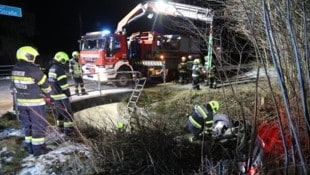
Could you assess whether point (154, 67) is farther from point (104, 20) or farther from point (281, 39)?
point (104, 20)

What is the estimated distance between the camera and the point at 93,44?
14.9 metres

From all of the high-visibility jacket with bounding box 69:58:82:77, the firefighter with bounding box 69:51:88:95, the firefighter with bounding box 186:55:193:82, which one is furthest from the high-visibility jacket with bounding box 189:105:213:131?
the firefighter with bounding box 186:55:193:82

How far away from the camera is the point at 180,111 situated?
1107cm

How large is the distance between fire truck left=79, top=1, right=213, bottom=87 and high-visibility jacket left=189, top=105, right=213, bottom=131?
5992 mm

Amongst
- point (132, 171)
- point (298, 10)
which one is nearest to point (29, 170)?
point (132, 171)

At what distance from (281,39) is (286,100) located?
1056mm

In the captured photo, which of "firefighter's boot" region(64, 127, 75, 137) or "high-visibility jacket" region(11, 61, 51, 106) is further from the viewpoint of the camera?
"firefighter's boot" region(64, 127, 75, 137)

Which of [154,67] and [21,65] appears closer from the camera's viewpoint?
[21,65]

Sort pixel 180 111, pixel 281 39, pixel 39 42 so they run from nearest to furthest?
pixel 281 39 → pixel 180 111 → pixel 39 42

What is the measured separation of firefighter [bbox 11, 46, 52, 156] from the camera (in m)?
5.64

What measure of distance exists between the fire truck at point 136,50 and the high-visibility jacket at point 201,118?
5.99 meters

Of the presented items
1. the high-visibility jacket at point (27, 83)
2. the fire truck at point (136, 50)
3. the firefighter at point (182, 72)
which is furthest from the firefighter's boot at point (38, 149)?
the firefighter at point (182, 72)

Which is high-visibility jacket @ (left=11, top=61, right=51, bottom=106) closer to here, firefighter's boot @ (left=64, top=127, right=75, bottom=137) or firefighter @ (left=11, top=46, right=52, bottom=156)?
firefighter @ (left=11, top=46, right=52, bottom=156)

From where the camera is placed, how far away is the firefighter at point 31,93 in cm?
564
